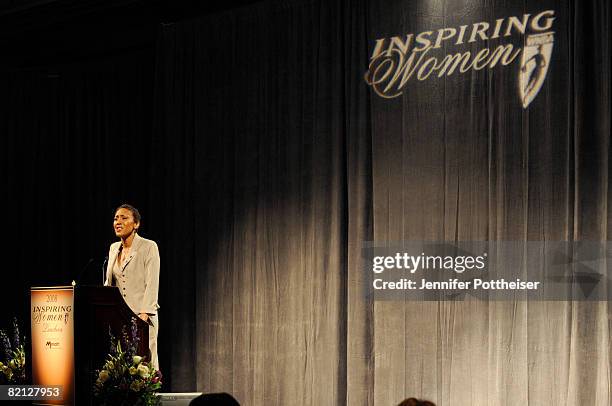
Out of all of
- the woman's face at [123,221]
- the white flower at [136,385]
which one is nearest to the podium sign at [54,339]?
the white flower at [136,385]

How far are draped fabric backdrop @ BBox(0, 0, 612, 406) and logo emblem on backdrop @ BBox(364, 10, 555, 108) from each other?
39 millimetres

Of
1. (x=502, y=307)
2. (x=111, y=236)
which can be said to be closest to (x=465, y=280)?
(x=502, y=307)

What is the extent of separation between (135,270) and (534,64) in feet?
9.56

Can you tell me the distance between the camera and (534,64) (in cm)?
560

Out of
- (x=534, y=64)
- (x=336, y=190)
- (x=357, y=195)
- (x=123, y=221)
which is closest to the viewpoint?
(x=534, y=64)

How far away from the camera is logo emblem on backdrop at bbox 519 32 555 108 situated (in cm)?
557

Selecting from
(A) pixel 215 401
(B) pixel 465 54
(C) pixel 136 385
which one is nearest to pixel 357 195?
(B) pixel 465 54

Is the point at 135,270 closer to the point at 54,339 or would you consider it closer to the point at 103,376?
the point at 54,339

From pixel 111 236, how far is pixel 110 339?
345 centimetres

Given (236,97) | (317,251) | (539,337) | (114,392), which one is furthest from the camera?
(236,97)

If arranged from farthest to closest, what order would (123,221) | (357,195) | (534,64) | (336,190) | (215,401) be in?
(336,190)
(357,195)
(123,221)
(534,64)
(215,401)

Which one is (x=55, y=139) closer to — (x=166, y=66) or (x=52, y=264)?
(x=52, y=264)

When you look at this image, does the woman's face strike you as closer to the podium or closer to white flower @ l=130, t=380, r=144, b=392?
the podium

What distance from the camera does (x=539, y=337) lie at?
5.48 meters
